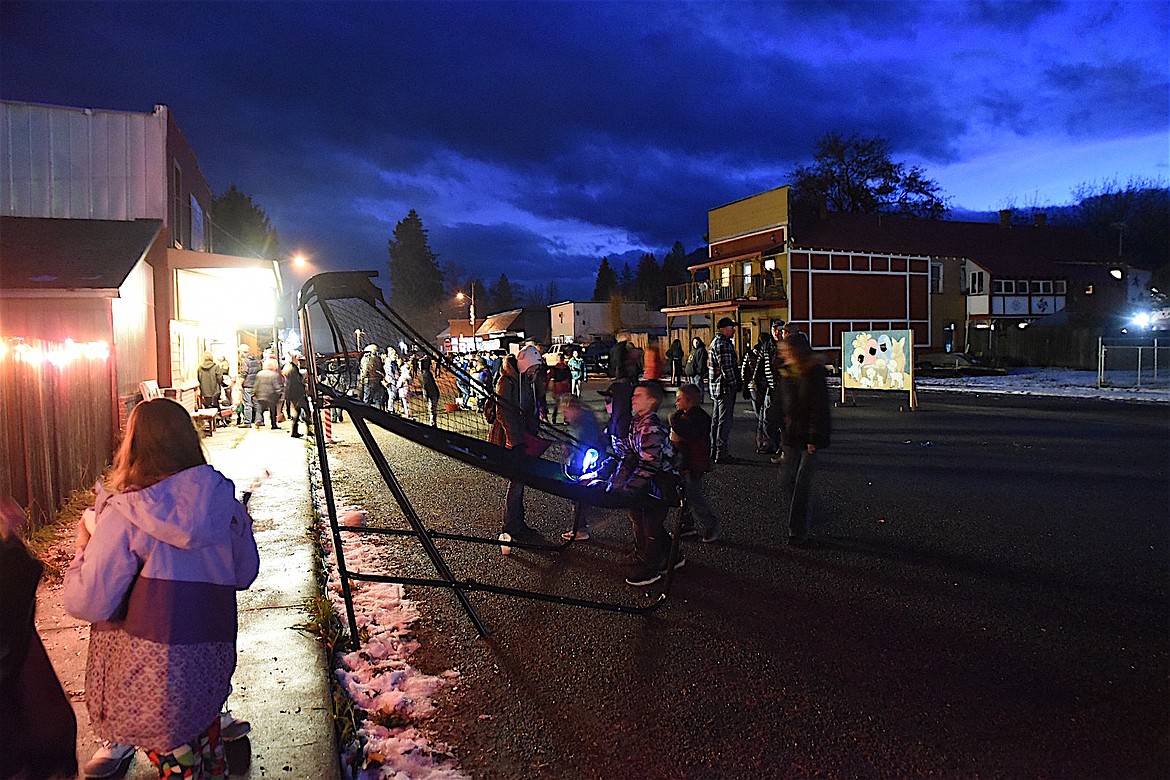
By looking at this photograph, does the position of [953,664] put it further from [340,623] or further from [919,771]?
[340,623]

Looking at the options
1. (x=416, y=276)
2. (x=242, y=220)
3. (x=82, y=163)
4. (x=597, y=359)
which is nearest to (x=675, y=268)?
(x=416, y=276)

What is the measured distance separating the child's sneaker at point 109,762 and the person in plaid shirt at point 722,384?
8.79m

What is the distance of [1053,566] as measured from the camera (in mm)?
6195

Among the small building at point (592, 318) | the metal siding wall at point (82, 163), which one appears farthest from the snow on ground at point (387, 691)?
the small building at point (592, 318)

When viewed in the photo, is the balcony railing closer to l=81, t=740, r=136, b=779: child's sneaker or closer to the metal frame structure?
the metal frame structure

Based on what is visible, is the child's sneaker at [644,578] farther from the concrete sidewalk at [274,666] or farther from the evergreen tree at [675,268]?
the evergreen tree at [675,268]

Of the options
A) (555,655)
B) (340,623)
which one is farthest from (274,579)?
(555,655)

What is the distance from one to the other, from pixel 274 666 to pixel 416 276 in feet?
372

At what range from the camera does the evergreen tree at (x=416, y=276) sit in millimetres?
113500

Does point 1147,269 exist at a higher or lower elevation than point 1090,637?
higher

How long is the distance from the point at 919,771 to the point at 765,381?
8454 mm

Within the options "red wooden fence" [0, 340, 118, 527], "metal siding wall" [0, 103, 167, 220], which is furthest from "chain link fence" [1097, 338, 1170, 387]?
"red wooden fence" [0, 340, 118, 527]

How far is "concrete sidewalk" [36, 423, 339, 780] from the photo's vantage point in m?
3.45

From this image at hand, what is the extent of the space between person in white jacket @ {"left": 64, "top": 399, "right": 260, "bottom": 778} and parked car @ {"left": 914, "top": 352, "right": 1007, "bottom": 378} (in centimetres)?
3532
